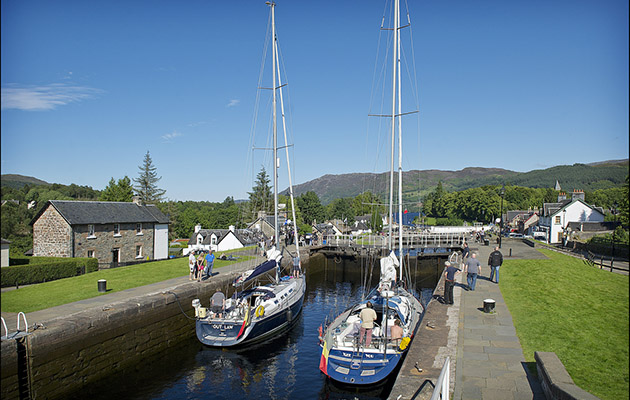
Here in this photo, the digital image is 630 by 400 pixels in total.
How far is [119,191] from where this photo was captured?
66.6 meters

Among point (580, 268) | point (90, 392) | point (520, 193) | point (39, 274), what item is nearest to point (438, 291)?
point (580, 268)

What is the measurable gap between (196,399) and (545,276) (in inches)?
735

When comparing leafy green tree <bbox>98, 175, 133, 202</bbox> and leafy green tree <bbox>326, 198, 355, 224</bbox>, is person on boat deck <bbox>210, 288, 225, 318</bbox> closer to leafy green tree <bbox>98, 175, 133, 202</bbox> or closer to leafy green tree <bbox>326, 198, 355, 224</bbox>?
leafy green tree <bbox>98, 175, 133, 202</bbox>

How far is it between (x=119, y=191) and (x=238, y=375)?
58145mm

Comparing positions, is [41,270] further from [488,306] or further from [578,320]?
[578,320]

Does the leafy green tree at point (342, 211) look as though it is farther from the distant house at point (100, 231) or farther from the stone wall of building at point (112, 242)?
the stone wall of building at point (112, 242)

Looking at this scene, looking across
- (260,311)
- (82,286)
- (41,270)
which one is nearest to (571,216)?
(260,311)

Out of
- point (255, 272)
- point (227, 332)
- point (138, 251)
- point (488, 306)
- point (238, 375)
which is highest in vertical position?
point (255, 272)

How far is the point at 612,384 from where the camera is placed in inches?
325

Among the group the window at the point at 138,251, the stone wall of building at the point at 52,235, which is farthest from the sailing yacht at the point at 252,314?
the window at the point at 138,251

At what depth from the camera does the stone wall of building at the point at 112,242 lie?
33375mm

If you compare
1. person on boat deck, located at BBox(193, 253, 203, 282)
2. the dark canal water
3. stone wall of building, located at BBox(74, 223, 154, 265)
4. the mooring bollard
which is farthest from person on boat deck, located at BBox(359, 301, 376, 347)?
stone wall of building, located at BBox(74, 223, 154, 265)

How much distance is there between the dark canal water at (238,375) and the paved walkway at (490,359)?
3.60m

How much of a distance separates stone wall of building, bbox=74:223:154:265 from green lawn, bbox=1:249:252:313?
7360 mm
